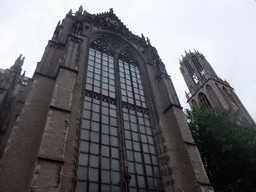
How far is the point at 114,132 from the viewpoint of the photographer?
9.84 m

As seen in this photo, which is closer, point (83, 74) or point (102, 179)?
point (102, 179)

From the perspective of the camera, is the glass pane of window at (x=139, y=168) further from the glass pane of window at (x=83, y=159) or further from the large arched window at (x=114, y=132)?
the glass pane of window at (x=83, y=159)

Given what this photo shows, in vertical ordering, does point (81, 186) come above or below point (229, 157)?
below

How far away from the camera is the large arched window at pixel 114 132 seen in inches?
319

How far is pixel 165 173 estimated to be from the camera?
30.9 feet

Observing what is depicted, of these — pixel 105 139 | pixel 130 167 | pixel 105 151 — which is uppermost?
pixel 105 139

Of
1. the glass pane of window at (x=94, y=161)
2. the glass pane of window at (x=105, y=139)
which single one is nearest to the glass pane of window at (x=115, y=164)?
the glass pane of window at (x=94, y=161)

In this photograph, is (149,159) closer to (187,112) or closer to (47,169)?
(47,169)

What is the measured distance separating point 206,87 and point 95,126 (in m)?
28.1

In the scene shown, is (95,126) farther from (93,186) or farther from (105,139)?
(93,186)

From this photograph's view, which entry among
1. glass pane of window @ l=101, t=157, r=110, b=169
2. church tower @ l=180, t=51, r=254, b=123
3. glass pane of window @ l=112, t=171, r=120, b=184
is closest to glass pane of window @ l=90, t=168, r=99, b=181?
glass pane of window @ l=101, t=157, r=110, b=169

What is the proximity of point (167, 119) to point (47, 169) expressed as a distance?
743 cm

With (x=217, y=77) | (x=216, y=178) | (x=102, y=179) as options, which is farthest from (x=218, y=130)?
(x=217, y=77)

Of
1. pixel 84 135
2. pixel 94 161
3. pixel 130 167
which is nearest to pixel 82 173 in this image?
pixel 94 161
